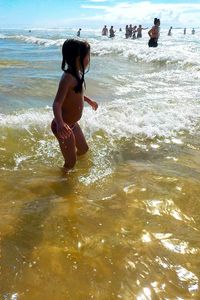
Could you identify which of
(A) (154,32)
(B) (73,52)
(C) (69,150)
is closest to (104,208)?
(C) (69,150)

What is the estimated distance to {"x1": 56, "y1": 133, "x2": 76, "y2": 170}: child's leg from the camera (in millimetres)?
4355

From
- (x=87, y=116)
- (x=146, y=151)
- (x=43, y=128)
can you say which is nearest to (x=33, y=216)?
(x=146, y=151)

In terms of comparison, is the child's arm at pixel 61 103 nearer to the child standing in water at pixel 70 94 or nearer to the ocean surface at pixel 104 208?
the child standing in water at pixel 70 94

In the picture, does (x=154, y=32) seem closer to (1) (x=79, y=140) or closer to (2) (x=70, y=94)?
(1) (x=79, y=140)

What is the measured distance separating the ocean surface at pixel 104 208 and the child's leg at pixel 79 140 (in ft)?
0.39

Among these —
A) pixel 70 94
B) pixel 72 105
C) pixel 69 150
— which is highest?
pixel 70 94

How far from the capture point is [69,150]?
14.5ft

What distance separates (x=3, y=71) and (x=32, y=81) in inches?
117

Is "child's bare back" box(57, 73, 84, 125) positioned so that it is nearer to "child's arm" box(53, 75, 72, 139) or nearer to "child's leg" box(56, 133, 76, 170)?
Result: "child's arm" box(53, 75, 72, 139)

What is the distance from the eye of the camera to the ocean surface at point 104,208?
104 inches

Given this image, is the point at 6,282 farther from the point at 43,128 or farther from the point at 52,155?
the point at 43,128

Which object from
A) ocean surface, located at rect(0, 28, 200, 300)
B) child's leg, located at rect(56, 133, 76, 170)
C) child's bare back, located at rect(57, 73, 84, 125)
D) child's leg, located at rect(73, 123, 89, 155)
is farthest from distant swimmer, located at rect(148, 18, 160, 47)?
child's leg, located at rect(56, 133, 76, 170)

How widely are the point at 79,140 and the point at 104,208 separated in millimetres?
1433

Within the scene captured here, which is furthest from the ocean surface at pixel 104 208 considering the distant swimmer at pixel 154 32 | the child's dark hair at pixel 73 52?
the distant swimmer at pixel 154 32
